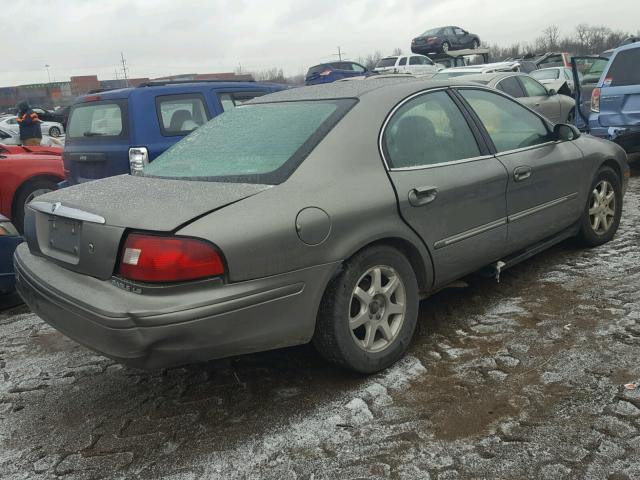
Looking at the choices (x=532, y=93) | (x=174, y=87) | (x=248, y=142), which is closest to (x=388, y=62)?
(x=532, y=93)

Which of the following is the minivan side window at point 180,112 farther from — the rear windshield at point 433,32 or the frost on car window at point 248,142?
the rear windshield at point 433,32

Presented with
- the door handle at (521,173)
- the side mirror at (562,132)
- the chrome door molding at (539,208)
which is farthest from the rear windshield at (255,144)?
the side mirror at (562,132)

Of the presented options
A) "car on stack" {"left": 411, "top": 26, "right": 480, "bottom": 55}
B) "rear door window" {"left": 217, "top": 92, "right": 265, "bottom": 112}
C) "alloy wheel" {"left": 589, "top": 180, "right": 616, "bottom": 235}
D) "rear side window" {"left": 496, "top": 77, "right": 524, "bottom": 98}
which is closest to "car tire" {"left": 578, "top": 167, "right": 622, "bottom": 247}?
"alloy wheel" {"left": 589, "top": 180, "right": 616, "bottom": 235}

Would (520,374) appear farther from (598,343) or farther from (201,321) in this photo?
(201,321)

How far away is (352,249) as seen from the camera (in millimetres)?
2904

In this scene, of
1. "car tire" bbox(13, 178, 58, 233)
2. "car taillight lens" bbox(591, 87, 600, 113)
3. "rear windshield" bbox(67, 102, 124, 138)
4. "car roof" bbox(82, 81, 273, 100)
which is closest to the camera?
"rear windshield" bbox(67, 102, 124, 138)

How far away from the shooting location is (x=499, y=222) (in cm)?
378

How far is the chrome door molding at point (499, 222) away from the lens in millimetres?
3437

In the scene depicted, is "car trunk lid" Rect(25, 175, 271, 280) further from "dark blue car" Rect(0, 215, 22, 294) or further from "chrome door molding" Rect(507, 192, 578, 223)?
"chrome door molding" Rect(507, 192, 578, 223)

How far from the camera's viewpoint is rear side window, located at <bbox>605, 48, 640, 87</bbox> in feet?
25.8

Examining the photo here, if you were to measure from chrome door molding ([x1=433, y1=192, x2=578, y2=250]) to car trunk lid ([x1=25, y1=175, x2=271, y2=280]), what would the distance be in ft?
3.98

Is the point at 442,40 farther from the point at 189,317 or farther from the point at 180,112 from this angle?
the point at 189,317

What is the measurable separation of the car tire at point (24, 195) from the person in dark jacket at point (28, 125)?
6679 millimetres

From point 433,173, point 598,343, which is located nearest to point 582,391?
point 598,343
